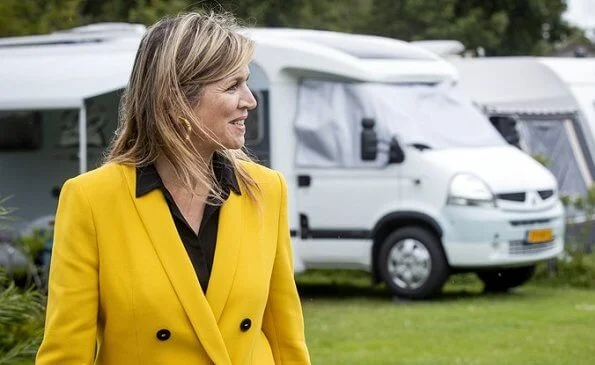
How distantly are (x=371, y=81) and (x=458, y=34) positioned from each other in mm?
22057

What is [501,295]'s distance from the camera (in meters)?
15.0

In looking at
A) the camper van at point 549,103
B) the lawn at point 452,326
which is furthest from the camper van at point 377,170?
the camper van at point 549,103

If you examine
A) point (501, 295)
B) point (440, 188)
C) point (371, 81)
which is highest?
point (371, 81)

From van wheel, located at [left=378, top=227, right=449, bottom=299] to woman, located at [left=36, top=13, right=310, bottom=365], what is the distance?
1086cm

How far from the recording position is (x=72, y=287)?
3.19 m

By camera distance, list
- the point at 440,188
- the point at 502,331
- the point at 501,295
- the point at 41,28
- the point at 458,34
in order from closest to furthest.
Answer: the point at 502,331
the point at 440,188
the point at 501,295
the point at 41,28
the point at 458,34

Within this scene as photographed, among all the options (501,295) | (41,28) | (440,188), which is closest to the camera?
(440,188)

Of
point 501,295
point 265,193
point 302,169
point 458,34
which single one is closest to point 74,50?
point 302,169

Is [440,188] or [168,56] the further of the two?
[440,188]

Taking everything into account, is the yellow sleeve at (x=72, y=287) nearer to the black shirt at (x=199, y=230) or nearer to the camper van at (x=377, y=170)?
the black shirt at (x=199, y=230)

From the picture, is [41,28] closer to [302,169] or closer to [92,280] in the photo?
[302,169]

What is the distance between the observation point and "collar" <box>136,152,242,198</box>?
328cm

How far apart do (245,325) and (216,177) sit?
0.33 m

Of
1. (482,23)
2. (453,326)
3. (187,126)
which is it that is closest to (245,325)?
(187,126)
